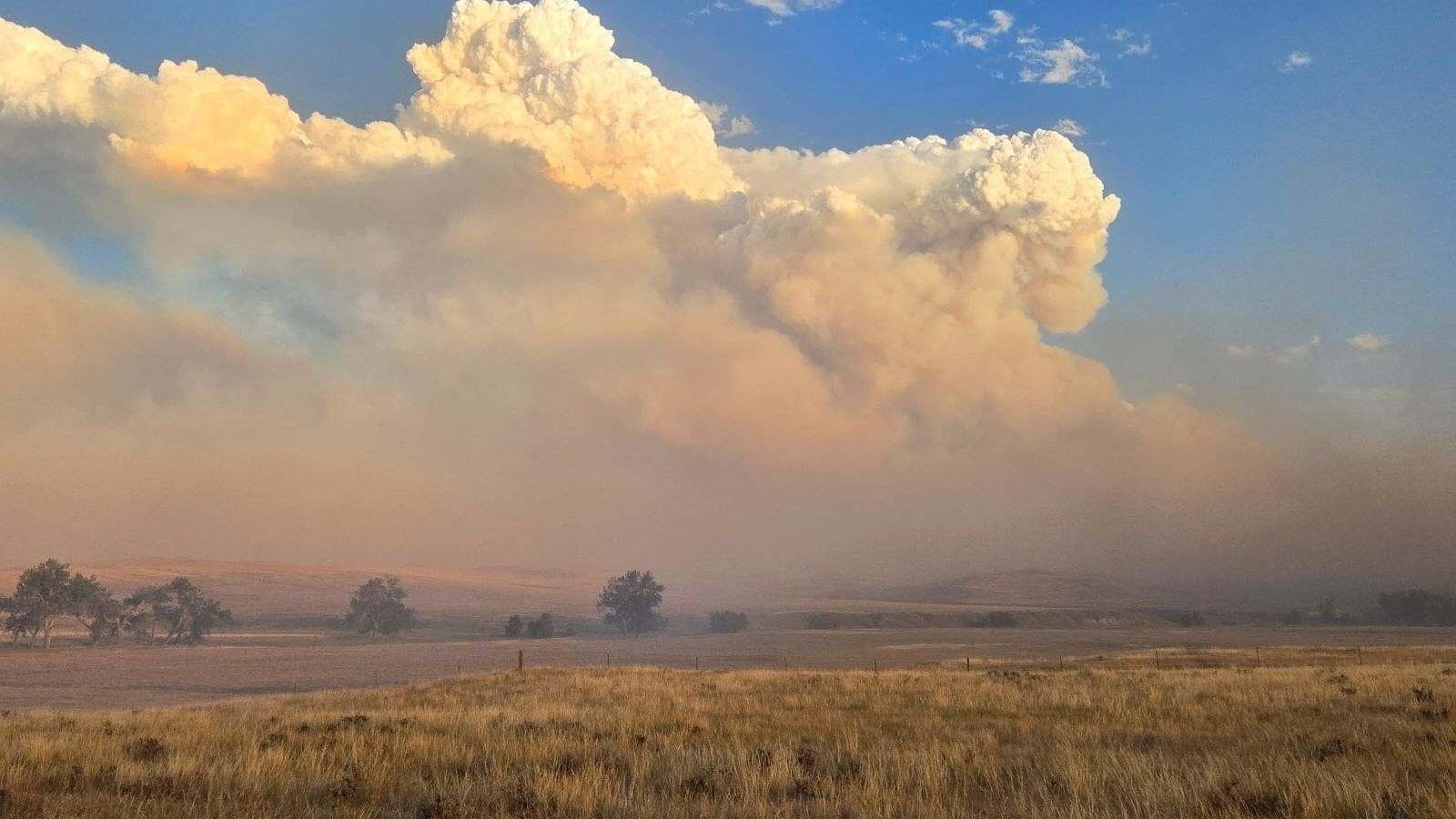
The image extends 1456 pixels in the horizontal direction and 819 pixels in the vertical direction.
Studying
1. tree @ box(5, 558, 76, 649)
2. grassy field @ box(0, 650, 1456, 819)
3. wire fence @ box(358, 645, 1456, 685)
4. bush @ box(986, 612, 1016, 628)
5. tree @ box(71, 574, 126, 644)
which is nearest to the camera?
grassy field @ box(0, 650, 1456, 819)

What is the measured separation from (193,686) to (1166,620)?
164383 mm

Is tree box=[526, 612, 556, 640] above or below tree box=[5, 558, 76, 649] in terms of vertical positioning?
below

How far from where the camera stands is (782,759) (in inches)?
454

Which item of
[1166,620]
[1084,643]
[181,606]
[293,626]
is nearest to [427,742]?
[1084,643]

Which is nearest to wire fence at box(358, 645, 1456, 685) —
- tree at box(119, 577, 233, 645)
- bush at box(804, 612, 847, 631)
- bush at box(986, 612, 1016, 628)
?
tree at box(119, 577, 233, 645)

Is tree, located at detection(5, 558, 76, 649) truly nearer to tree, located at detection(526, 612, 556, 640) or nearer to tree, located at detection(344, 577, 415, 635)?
tree, located at detection(344, 577, 415, 635)

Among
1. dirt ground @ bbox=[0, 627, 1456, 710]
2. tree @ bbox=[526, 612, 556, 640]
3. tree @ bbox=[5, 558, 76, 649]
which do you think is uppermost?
tree @ bbox=[5, 558, 76, 649]

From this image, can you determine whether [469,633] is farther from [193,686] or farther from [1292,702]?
[1292,702]

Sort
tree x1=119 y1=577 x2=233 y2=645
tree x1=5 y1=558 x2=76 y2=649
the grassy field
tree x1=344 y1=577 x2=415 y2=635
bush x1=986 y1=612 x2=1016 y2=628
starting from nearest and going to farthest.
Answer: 1. the grassy field
2. tree x1=5 y1=558 x2=76 y2=649
3. tree x1=119 y1=577 x2=233 y2=645
4. tree x1=344 y1=577 x2=415 y2=635
5. bush x1=986 y1=612 x2=1016 y2=628

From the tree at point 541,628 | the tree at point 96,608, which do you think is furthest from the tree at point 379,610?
the tree at point 96,608

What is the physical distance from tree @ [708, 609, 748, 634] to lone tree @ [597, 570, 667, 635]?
39.1 ft

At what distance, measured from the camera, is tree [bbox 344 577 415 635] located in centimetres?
11900

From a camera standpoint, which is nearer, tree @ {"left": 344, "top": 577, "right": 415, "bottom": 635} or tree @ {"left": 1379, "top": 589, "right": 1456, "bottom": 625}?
tree @ {"left": 344, "top": 577, "right": 415, "bottom": 635}

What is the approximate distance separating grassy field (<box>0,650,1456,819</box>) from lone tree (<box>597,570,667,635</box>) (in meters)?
111
